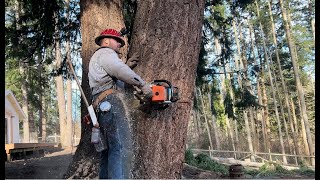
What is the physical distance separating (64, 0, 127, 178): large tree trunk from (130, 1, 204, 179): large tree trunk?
2255 millimetres

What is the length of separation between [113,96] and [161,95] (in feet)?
2.07

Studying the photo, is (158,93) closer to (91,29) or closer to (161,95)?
(161,95)

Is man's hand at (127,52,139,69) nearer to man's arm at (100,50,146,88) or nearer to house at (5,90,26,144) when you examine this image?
man's arm at (100,50,146,88)

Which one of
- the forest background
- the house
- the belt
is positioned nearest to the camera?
the belt

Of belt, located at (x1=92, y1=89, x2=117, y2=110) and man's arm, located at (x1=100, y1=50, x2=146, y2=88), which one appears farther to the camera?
belt, located at (x1=92, y1=89, x2=117, y2=110)

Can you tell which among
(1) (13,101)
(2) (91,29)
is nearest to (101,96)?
(2) (91,29)

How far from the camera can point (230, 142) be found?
40.4 meters

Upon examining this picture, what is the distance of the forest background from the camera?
10.1 meters

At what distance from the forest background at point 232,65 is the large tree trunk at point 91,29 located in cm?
211

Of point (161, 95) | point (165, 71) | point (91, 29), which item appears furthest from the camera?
Answer: point (91, 29)

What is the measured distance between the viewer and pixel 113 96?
3.83m

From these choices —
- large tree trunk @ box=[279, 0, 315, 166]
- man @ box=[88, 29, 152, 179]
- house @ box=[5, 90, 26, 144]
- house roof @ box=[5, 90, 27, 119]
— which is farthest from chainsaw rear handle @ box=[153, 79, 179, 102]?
large tree trunk @ box=[279, 0, 315, 166]

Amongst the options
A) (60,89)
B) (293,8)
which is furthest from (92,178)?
(293,8)

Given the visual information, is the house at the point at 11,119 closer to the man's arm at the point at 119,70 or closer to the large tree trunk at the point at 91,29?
the large tree trunk at the point at 91,29
